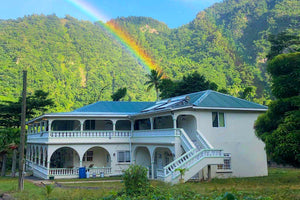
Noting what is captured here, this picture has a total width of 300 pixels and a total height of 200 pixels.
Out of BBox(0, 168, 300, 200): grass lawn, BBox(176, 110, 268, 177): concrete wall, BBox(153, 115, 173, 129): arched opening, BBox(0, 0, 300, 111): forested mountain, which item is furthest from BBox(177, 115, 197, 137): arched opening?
BBox(0, 0, 300, 111): forested mountain

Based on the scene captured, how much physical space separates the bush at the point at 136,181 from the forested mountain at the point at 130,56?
6037cm

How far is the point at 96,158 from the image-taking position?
32.3 meters

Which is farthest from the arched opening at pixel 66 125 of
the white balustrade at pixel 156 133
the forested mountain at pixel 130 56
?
the forested mountain at pixel 130 56

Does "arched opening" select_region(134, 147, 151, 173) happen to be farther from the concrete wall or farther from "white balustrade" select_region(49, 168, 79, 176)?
the concrete wall

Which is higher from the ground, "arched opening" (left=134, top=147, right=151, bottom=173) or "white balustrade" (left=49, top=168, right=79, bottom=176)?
"arched opening" (left=134, top=147, right=151, bottom=173)

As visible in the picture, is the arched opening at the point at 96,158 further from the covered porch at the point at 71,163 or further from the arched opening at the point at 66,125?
the arched opening at the point at 66,125

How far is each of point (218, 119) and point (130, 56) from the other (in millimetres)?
115058

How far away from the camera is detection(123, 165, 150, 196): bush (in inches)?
547

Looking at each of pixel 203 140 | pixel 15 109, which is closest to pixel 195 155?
pixel 203 140

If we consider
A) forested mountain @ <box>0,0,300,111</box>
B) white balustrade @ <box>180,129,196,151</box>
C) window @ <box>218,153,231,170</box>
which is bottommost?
window @ <box>218,153,231,170</box>

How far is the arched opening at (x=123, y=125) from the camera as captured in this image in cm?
3309

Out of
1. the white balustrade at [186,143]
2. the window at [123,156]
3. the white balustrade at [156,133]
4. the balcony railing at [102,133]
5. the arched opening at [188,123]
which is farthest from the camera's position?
the window at [123,156]

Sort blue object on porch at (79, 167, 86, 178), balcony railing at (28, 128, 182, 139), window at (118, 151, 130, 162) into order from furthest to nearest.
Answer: window at (118, 151, 130, 162) < blue object on porch at (79, 167, 86, 178) < balcony railing at (28, 128, 182, 139)

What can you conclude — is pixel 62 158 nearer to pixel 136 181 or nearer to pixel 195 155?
pixel 195 155
